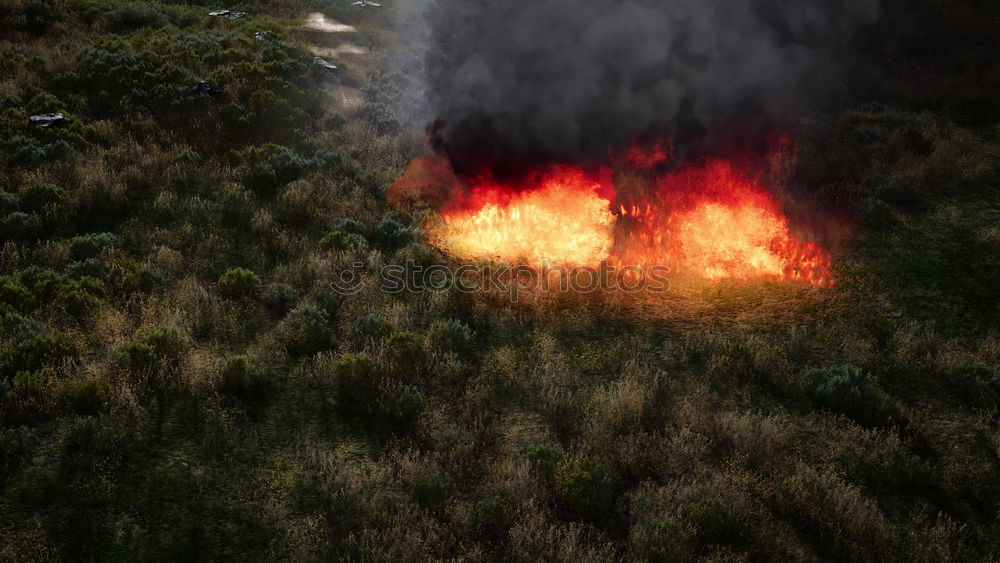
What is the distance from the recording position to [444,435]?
753 cm

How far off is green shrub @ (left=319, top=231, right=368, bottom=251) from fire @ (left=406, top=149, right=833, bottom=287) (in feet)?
5.23

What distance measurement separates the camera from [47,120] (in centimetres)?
1461

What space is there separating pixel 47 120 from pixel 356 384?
40.1 feet

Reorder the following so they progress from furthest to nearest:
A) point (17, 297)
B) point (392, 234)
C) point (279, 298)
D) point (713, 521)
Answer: point (392, 234), point (279, 298), point (17, 297), point (713, 521)

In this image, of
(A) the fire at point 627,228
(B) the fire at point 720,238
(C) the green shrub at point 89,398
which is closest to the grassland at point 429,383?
(C) the green shrub at point 89,398

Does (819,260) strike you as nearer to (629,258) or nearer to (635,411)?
(629,258)

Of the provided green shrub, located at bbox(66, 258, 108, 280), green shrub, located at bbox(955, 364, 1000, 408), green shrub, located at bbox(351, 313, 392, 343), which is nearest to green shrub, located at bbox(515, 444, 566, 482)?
green shrub, located at bbox(351, 313, 392, 343)

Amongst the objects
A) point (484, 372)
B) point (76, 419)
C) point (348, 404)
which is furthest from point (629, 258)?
point (76, 419)

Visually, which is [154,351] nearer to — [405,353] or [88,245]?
[405,353]

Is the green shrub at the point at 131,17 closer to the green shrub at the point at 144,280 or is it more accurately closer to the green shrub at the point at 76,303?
the green shrub at the point at 144,280

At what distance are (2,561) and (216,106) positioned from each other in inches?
576

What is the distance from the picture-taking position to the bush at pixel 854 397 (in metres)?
8.10

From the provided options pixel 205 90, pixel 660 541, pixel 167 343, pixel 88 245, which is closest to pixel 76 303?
pixel 167 343

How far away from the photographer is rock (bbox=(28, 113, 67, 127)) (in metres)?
14.5
